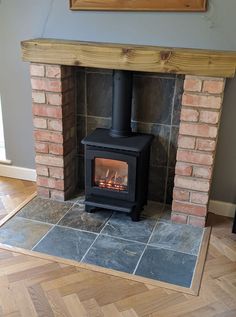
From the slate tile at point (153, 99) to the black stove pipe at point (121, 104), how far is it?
0.15 m

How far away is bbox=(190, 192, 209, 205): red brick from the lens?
94.3 inches

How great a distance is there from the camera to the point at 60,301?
1.84 metres

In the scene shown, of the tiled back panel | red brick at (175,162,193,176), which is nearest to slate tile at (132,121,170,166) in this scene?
the tiled back panel

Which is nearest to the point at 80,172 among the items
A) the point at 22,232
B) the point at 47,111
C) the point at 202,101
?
the point at 47,111

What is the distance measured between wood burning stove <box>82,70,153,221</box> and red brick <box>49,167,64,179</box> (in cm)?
23

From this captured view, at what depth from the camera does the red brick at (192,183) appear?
7.76 feet

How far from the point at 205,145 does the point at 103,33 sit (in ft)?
3.24

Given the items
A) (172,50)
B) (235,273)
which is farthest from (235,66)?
(235,273)

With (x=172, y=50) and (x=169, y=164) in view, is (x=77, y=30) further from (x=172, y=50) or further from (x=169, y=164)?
(x=169, y=164)

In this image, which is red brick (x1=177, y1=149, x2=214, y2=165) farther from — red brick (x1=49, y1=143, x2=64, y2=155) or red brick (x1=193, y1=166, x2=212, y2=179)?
red brick (x1=49, y1=143, x2=64, y2=155)

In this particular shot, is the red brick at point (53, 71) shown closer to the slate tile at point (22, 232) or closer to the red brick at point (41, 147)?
the red brick at point (41, 147)

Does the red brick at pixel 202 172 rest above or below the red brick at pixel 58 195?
above

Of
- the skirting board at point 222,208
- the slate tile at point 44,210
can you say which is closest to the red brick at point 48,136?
the slate tile at point 44,210

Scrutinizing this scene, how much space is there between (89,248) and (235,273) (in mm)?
849
